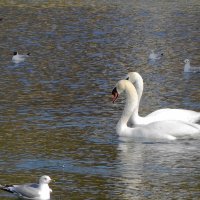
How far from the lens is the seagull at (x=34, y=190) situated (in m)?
13.6

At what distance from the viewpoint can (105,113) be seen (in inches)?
826

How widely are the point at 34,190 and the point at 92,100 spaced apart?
29.8 feet

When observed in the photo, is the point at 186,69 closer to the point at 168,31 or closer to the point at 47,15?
the point at 168,31

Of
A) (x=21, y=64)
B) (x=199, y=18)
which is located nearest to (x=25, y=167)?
(x=21, y=64)

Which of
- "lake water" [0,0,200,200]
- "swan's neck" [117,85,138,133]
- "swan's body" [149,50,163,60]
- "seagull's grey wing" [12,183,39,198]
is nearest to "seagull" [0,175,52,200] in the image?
"seagull's grey wing" [12,183,39,198]

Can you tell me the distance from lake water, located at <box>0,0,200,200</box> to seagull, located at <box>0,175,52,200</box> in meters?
0.45

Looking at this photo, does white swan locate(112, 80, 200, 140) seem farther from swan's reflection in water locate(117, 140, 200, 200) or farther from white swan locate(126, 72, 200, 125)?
white swan locate(126, 72, 200, 125)

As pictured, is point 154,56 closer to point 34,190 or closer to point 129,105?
point 129,105

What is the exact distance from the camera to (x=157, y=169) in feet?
51.6

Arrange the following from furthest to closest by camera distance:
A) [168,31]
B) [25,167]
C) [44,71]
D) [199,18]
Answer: [199,18]
[168,31]
[44,71]
[25,167]

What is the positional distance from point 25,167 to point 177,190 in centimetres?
290

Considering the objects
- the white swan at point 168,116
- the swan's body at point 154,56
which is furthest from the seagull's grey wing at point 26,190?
the swan's body at point 154,56

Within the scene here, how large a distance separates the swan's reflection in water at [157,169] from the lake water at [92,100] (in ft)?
0.05

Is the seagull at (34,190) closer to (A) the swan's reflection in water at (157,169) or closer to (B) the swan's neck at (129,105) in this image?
(A) the swan's reflection in water at (157,169)
